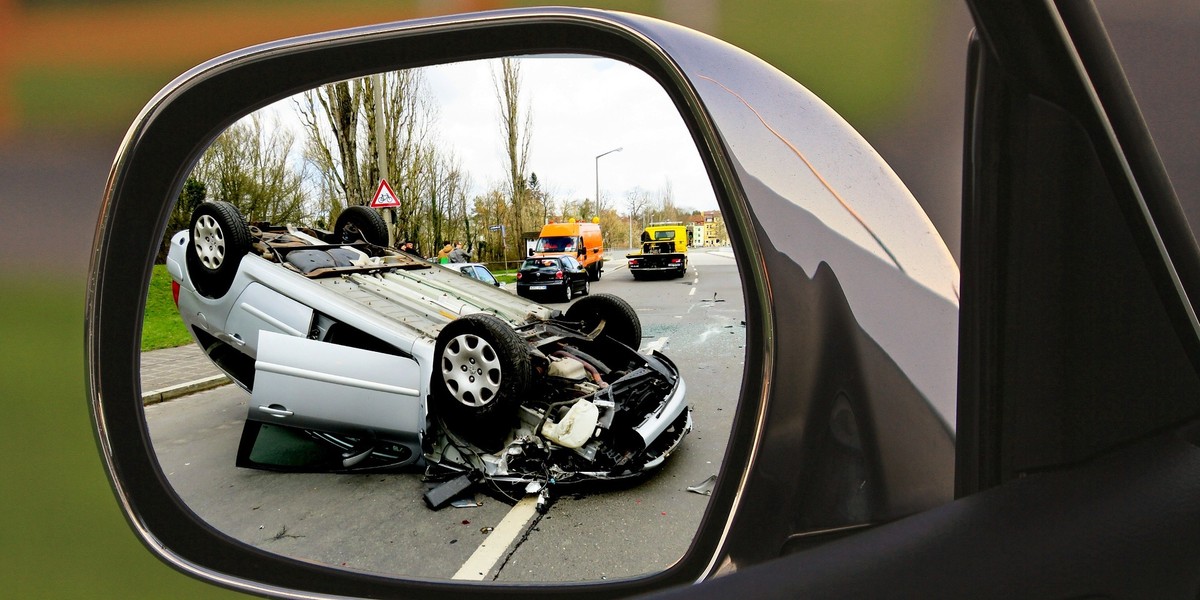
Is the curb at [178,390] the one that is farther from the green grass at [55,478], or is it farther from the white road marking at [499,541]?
the white road marking at [499,541]

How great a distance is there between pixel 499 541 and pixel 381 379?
160 cm

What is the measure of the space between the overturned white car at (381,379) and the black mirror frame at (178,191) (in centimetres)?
141

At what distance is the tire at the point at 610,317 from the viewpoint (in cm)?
531

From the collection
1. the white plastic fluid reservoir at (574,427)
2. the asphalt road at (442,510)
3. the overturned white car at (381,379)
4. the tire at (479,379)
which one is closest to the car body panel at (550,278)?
the overturned white car at (381,379)

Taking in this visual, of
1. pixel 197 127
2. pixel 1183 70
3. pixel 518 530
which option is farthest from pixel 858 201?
pixel 518 530

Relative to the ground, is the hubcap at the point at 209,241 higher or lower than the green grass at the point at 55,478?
higher

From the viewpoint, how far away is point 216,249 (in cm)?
331

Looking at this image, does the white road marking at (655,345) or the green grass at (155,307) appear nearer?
the green grass at (155,307)

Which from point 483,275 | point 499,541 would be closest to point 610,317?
point 483,275

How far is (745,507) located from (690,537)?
0.18 metres

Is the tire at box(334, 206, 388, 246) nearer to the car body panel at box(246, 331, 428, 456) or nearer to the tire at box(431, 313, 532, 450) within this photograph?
the car body panel at box(246, 331, 428, 456)

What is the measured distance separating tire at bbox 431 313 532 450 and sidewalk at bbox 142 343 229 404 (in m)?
1.27

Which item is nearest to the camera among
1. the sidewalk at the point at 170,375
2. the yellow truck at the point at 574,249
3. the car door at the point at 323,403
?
the sidewalk at the point at 170,375

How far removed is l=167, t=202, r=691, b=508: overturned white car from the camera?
118 inches
